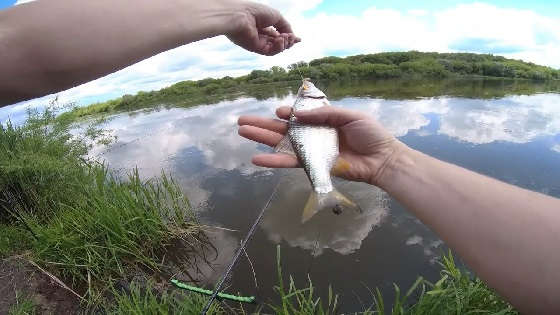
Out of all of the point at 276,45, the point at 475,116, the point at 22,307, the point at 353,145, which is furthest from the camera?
the point at 475,116

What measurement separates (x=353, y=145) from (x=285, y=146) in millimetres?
696

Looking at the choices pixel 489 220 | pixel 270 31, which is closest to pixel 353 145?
pixel 270 31

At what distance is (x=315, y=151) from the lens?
3312 mm

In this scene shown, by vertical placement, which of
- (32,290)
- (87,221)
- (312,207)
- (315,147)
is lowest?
(32,290)

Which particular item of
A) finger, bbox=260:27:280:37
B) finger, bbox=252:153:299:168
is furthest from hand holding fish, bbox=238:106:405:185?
finger, bbox=260:27:280:37

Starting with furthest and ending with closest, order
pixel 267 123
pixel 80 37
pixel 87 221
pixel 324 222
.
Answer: pixel 324 222, pixel 87 221, pixel 267 123, pixel 80 37

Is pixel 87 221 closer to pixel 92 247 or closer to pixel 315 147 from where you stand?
pixel 92 247

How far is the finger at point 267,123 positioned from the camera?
3848mm

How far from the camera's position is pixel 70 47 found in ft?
5.55

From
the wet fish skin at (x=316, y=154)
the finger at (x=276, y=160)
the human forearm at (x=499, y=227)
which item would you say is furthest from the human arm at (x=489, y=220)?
the finger at (x=276, y=160)

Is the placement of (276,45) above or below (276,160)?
above

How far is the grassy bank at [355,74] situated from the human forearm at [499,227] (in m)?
36.3

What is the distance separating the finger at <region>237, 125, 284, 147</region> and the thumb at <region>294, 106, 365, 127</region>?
0.39 m

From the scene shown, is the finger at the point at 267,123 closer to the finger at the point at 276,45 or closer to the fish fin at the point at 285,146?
the fish fin at the point at 285,146
